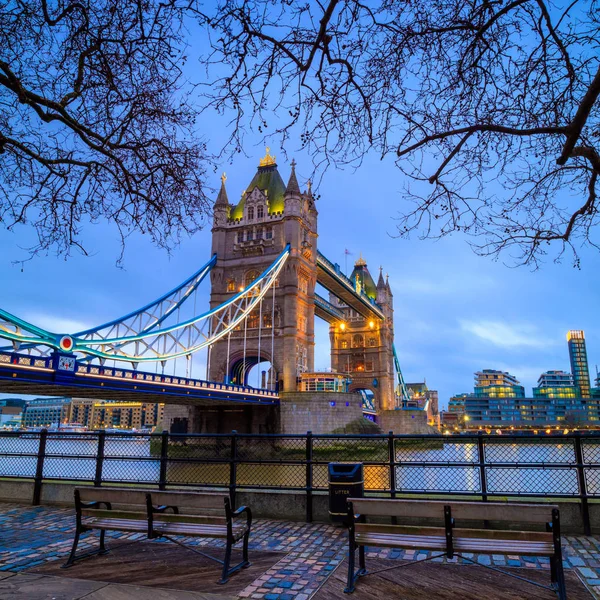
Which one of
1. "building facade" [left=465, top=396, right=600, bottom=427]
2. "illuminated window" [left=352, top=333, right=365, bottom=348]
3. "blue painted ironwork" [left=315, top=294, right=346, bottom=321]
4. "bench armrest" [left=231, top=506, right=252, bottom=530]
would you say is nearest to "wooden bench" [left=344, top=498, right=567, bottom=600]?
"bench armrest" [left=231, top=506, right=252, bottom=530]

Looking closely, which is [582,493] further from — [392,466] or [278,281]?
[278,281]

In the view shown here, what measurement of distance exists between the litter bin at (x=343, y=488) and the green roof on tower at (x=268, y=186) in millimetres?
45929

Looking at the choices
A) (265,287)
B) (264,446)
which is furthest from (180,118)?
(265,287)

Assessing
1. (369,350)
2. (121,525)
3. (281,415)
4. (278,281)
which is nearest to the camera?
(121,525)

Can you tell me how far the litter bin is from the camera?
22.6ft

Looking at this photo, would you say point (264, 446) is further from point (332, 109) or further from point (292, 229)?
point (332, 109)

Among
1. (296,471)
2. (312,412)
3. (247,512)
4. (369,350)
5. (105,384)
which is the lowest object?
(296,471)

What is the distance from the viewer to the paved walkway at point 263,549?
4.31m

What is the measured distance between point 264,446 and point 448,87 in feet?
121

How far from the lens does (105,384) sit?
27.4 m

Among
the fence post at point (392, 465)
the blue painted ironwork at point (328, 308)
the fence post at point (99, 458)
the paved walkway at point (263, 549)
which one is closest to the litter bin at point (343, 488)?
the paved walkway at point (263, 549)

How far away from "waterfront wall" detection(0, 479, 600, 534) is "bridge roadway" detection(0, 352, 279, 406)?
1524 centimetres

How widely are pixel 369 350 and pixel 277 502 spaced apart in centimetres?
7362

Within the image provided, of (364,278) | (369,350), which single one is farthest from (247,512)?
(364,278)
